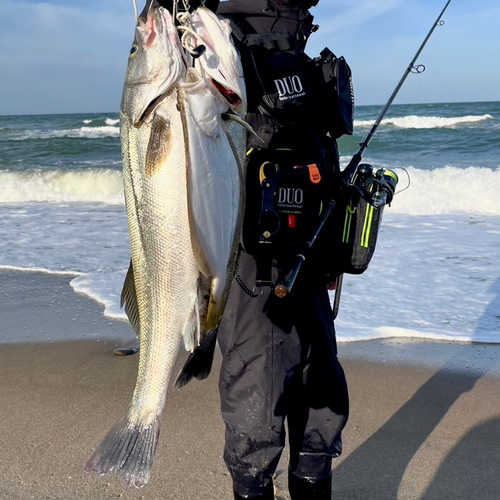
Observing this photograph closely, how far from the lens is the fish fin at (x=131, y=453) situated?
175cm

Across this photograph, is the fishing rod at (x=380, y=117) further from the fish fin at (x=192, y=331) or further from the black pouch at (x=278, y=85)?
the fish fin at (x=192, y=331)

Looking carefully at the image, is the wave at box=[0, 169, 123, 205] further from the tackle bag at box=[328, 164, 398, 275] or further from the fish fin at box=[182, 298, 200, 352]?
the fish fin at box=[182, 298, 200, 352]

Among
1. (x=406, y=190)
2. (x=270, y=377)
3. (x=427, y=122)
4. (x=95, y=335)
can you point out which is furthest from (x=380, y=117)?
(x=427, y=122)

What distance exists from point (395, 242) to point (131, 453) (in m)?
7.09

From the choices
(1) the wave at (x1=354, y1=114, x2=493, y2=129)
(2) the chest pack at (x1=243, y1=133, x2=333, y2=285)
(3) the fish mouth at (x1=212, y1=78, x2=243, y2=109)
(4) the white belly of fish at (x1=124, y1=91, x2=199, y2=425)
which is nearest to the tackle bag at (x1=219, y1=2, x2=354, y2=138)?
(2) the chest pack at (x1=243, y1=133, x2=333, y2=285)

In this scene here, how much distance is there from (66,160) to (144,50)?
2184cm

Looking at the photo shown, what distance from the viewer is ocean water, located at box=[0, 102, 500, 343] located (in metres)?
5.46

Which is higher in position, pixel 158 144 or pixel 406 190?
pixel 158 144

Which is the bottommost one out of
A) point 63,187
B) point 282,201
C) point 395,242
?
point 63,187

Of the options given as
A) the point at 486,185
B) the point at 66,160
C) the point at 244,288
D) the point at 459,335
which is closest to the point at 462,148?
the point at 486,185

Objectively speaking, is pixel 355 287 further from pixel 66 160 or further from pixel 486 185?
pixel 66 160

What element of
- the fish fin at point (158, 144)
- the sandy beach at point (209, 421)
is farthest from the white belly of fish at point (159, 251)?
the sandy beach at point (209, 421)

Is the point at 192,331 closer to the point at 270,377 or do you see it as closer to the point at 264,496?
the point at 270,377

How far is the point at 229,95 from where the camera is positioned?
1602 millimetres
